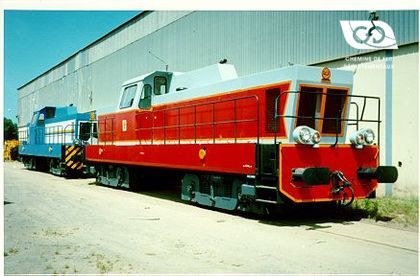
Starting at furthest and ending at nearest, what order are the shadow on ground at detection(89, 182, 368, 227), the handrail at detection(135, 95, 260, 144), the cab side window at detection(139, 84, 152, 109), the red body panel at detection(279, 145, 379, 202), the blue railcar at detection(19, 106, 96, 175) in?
the blue railcar at detection(19, 106, 96, 175)
the cab side window at detection(139, 84, 152, 109)
the handrail at detection(135, 95, 260, 144)
the shadow on ground at detection(89, 182, 368, 227)
the red body panel at detection(279, 145, 379, 202)

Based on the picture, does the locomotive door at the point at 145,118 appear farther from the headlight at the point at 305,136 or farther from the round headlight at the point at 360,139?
the round headlight at the point at 360,139

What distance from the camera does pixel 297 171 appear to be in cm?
731

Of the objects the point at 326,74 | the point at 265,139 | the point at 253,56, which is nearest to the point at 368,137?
the point at 326,74

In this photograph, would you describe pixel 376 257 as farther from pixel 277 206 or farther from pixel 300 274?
pixel 277 206

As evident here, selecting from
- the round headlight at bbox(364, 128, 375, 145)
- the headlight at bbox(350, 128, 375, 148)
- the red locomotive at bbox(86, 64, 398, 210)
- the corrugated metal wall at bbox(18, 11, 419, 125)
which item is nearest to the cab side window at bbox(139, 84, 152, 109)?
the red locomotive at bbox(86, 64, 398, 210)

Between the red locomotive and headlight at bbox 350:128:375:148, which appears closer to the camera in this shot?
the red locomotive

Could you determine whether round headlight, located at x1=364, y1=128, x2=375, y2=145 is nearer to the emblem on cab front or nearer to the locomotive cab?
the locomotive cab

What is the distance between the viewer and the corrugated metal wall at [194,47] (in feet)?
37.1

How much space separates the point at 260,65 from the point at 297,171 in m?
6.79

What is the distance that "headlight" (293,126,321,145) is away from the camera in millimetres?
7414

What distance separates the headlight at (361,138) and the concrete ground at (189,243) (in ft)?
4.63

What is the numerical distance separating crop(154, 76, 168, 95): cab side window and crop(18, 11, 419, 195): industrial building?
3.08 metres
